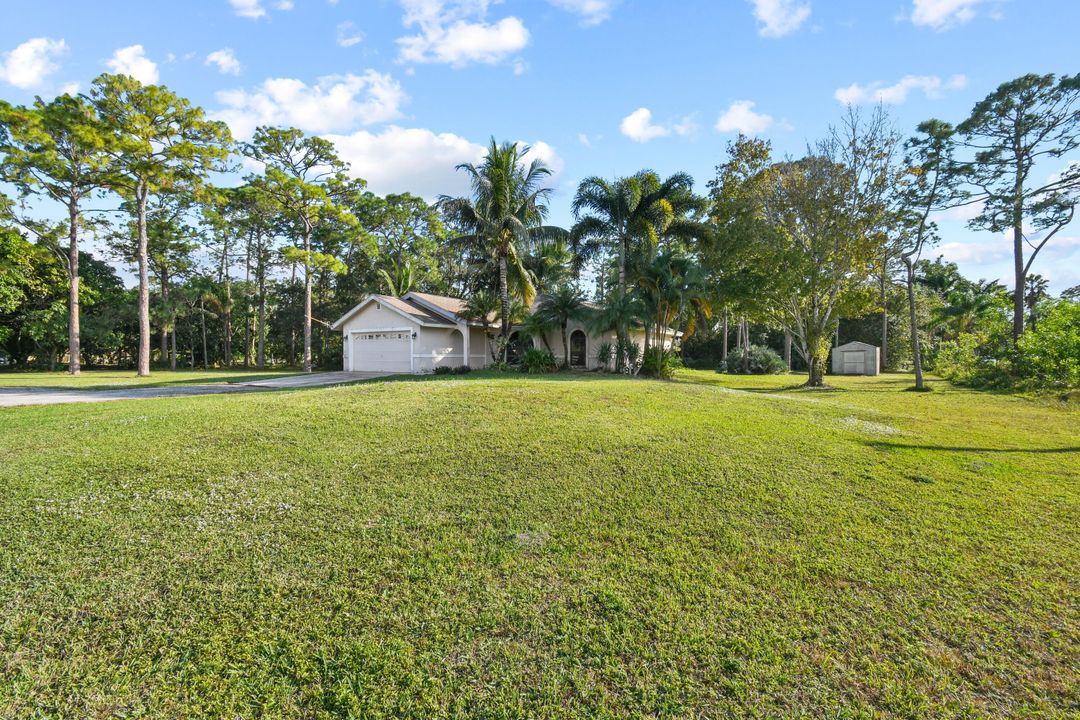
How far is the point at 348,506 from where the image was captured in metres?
4.55

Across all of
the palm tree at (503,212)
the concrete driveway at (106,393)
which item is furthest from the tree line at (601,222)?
the concrete driveway at (106,393)

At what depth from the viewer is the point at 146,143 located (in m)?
20.6

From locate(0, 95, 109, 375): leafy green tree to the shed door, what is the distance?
39299 millimetres

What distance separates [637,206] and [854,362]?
57.3ft

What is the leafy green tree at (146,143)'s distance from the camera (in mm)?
20031

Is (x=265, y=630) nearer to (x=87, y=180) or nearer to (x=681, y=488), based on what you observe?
(x=681, y=488)

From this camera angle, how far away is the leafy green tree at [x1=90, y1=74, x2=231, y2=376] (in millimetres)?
20031

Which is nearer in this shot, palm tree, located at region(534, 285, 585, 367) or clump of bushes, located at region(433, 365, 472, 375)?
clump of bushes, located at region(433, 365, 472, 375)

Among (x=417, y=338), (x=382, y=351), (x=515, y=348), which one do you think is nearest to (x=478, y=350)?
(x=515, y=348)

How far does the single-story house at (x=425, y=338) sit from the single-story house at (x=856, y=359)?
14.9 metres

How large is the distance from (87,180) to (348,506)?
27.1 meters

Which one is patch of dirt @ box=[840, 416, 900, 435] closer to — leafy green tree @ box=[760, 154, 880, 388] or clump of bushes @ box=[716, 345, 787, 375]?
leafy green tree @ box=[760, 154, 880, 388]

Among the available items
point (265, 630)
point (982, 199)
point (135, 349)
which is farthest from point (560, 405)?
point (135, 349)

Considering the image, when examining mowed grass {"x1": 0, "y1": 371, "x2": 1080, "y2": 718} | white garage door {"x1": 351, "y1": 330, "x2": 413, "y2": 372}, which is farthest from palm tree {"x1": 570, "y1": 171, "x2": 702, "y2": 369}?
mowed grass {"x1": 0, "y1": 371, "x2": 1080, "y2": 718}
